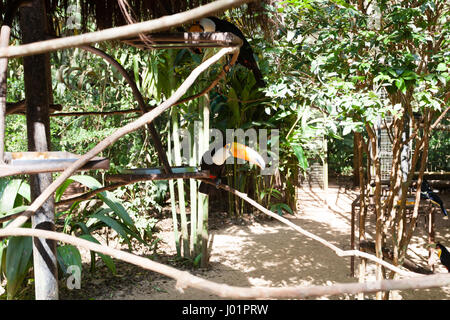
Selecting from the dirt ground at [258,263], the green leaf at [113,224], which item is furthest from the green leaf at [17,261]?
the green leaf at [113,224]

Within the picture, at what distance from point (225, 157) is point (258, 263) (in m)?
2.22

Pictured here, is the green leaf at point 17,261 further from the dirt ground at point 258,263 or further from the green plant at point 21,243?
the dirt ground at point 258,263

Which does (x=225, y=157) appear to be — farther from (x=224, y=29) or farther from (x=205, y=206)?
(x=205, y=206)

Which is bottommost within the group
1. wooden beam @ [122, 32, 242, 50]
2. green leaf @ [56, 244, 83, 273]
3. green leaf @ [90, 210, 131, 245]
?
green leaf @ [56, 244, 83, 273]

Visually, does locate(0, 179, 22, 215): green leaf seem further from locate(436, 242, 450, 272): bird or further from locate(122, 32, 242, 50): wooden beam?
locate(436, 242, 450, 272): bird

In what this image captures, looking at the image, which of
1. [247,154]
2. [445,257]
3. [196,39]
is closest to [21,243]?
[247,154]

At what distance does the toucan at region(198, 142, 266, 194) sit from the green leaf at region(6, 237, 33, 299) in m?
1.35

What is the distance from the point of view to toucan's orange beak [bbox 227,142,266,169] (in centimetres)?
230

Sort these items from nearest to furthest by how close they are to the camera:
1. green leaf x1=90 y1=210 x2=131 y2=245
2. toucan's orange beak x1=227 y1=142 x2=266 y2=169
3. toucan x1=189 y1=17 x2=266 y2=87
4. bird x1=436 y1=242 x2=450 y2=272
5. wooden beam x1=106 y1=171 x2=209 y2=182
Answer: wooden beam x1=106 y1=171 x2=209 y2=182, toucan x1=189 y1=17 x2=266 y2=87, toucan's orange beak x1=227 y1=142 x2=266 y2=169, green leaf x1=90 y1=210 x2=131 y2=245, bird x1=436 y1=242 x2=450 y2=272

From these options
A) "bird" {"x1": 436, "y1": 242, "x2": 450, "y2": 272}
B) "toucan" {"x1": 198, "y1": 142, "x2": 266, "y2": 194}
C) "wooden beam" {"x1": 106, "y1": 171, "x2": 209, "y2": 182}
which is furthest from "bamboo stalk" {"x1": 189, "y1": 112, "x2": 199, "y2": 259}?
"wooden beam" {"x1": 106, "y1": 171, "x2": 209, "y2": 182}

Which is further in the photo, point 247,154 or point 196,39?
point 247,154

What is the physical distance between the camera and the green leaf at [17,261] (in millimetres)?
2795

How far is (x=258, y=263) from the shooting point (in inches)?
176

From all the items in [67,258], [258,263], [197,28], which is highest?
[197,28]
